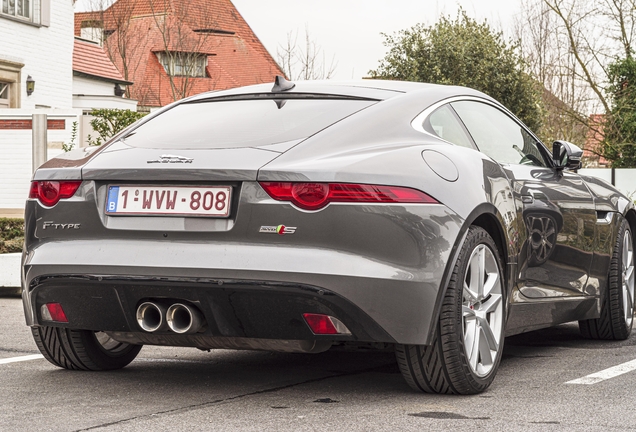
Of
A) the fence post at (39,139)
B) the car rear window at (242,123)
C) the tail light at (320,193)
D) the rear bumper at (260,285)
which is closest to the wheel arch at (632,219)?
the car rear window at (242,123)

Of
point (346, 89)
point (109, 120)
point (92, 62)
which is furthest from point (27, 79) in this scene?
point (346, 89)

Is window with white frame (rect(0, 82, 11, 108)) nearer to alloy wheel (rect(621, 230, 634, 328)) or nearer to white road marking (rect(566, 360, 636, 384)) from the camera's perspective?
alloy wheel (rect(621, 230, 634, 328))

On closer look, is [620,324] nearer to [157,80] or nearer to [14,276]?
[14,276]

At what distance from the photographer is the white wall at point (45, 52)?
2319 centimetres

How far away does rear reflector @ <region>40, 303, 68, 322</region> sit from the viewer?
457 centimetres

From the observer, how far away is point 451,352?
440cm

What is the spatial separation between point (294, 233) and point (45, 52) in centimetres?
2160

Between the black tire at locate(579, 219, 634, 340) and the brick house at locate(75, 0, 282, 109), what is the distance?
129 ft

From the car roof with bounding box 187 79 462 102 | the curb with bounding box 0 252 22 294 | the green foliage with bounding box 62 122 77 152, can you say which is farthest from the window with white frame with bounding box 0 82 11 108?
the car roof with bounding box 187 79 462 102

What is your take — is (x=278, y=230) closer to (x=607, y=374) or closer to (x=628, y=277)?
(x=607, y=374)

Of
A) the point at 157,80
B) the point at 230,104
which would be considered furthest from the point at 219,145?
the point at 157,80

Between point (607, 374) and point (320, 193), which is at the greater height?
point (320, 193)

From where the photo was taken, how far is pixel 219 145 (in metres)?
4.45

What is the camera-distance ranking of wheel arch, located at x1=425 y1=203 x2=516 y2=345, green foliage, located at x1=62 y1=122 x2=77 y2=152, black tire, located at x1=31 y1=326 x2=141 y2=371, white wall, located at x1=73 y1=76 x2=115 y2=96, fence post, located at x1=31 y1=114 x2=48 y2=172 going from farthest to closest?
white wall, located at x1=73 y1=76 x2=115 y2=96, fence post, located at x1=31 y1=114 x2=48 y2=172, green foliage, located at x1=62 y1=122 x2=77 y2=152, black tire, located at x1=31 y1=326 x2=141 y2=371, wheel arch, located at x1=425 y1=203 x2=516 y2=345
